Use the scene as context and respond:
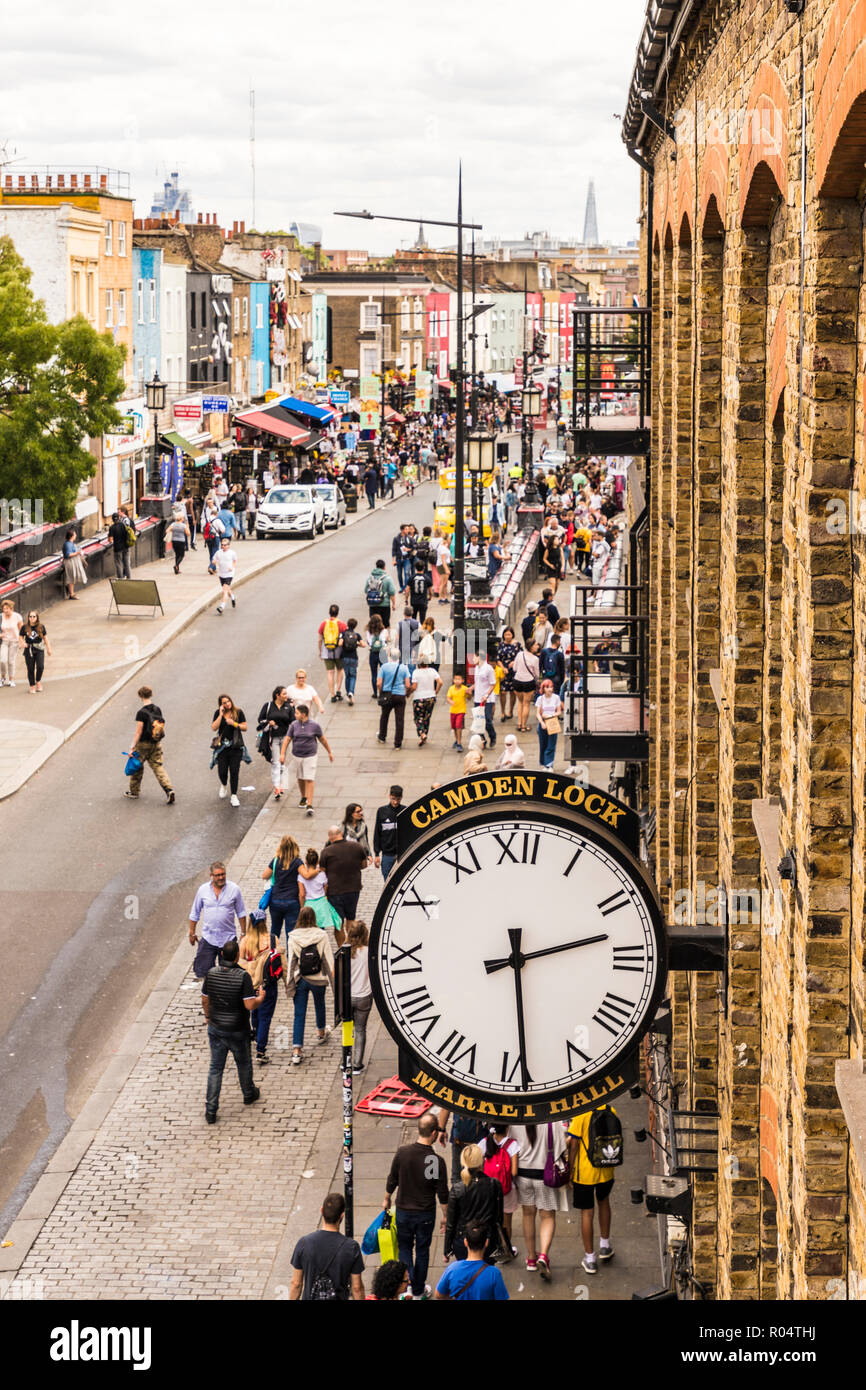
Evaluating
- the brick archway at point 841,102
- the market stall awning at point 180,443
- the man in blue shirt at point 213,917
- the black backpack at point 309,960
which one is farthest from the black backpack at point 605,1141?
the market stall awning at point 180,443

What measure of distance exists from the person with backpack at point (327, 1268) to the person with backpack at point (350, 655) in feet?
60.0

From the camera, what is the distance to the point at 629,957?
249 inches

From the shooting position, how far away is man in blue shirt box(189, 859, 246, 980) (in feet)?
52.0

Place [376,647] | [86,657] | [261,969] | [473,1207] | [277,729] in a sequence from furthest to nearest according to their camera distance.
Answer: [86,657]
[376,647]
[277,729]
[261,969]
[473,1207]

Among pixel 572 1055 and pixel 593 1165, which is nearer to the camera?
pixel 572 1055

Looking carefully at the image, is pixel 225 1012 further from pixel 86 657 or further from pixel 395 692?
pixel 86 657

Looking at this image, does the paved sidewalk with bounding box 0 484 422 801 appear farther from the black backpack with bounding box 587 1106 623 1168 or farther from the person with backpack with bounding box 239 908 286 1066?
the black backpack with bounding box 587 1106 623 1168

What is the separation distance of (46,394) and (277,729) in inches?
658

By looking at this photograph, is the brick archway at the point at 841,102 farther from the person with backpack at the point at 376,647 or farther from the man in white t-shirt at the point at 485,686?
the person with backpack at the point at 376,647

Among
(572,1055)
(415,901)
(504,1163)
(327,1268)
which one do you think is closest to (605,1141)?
(504,1163)

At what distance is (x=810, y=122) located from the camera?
5312 millimetres

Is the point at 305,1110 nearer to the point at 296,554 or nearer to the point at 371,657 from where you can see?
the point at 371,657

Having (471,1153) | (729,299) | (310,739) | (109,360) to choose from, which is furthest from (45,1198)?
(109,360)

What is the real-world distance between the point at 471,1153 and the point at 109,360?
100 feet
